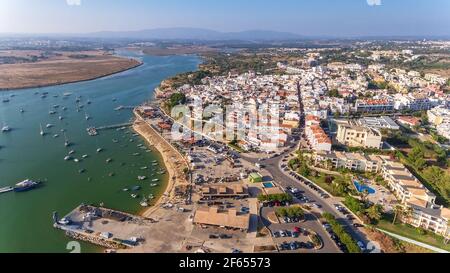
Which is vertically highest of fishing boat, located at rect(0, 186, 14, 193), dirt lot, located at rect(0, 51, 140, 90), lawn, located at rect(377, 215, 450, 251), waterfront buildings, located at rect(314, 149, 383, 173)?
dirt lot, located at rect(0, 51, 140, 90)

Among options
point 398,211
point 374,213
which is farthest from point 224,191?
point 398,211

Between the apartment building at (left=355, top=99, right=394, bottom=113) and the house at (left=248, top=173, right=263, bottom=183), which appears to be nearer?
the house at (left=248, top=173, right=263, bottom=183)

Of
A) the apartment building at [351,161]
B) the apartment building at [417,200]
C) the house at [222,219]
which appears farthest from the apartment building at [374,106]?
the house at [222,219]

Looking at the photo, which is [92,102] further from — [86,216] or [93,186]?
[86,216]

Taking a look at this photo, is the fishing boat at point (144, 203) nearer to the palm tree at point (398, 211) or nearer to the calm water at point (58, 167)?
the calm water at point (58, 167)

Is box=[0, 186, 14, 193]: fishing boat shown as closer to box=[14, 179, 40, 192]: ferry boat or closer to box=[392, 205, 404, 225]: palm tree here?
box=[14, 179, 40, 192]: ferry boat

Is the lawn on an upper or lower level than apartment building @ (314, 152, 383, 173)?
lower

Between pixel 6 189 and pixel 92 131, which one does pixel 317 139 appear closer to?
pixel 92 131

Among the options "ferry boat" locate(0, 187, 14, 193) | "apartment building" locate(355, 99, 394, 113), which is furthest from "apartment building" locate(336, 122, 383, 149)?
"ferry boat" locate(0, 187, 14, 193)
